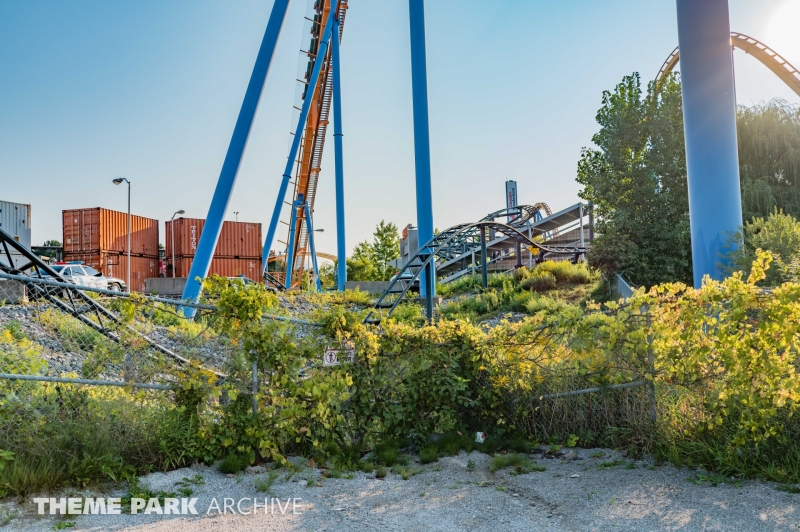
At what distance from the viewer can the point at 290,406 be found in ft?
16.2

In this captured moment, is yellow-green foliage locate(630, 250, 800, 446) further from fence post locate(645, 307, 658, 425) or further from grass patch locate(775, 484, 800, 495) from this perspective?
grass patch locate(775, 484, 800, 495)

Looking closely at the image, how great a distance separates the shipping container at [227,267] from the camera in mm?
30047

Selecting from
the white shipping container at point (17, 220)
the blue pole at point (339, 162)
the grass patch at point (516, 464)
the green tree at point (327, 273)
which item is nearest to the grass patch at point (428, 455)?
the grass patch at point (516, 464)

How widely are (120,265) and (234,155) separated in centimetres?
1995

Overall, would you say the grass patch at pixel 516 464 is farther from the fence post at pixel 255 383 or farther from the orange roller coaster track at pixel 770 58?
the orange roller coaster track at pixel 770 58

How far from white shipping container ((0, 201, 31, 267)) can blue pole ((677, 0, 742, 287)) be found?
2114cm

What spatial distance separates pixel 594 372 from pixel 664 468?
920mm

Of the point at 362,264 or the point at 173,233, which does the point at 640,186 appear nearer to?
the point at 173,233

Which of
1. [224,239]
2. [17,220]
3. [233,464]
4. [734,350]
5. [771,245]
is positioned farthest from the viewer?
[224,239]

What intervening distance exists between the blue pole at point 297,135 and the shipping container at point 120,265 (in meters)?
6.70

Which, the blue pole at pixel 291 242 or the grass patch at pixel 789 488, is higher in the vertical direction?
the blue pole at pixel 291 242

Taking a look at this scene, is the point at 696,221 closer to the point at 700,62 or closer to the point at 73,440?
the point at 700,62

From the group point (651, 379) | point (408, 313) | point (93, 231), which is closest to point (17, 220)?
point (93, 231)

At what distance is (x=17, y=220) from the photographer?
2148cm
